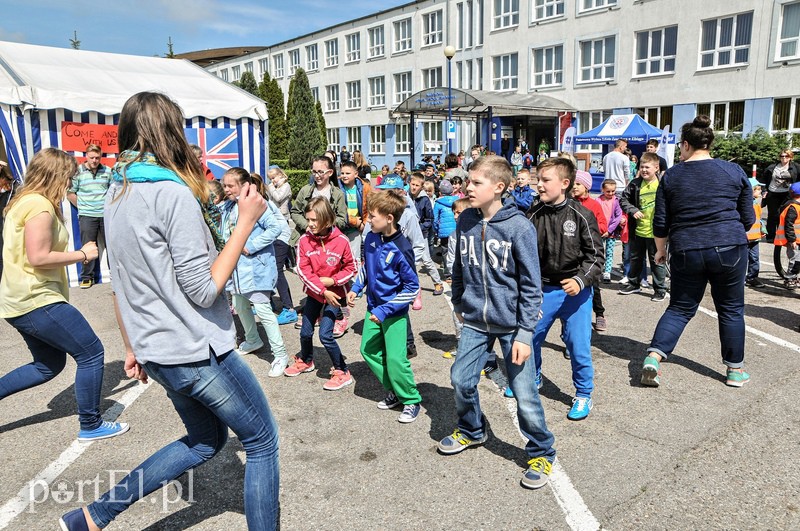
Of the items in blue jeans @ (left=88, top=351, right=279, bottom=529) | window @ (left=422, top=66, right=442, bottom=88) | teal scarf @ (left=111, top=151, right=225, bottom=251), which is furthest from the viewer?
window @ (left=422, top=66, right=442, bottom=88)

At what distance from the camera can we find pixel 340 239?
505cm

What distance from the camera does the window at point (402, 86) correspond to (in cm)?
A: 4178

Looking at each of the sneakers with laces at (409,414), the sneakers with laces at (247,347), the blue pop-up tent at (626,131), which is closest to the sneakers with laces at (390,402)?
the sneakers with laces at (409,414)

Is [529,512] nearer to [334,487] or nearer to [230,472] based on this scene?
[334,487]

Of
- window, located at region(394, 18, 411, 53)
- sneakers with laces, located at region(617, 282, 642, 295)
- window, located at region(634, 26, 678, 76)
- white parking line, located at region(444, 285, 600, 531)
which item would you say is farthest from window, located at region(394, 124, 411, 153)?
white parking line, located at region(444, 285, 600, 531)

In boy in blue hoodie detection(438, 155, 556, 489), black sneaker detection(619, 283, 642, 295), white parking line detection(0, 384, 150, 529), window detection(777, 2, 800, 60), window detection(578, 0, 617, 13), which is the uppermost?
window detection(578, 0, 617, 13)

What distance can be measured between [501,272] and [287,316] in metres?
4.30

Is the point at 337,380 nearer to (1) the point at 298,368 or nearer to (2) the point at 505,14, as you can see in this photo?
(1) the point at 298,368

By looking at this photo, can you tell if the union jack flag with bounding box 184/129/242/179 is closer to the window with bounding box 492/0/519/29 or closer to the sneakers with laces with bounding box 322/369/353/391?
the sneakers with laces with bounding box 322/369/353/391

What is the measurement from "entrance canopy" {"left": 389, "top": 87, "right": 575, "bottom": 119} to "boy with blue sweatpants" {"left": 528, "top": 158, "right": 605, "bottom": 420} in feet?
69.3

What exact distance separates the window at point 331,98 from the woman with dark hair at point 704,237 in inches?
1790

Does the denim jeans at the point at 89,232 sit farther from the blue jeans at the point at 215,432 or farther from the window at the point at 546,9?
the window at the point at 546,9

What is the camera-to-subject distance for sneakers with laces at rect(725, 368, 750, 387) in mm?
4800

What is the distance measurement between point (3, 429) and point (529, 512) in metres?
3.72
